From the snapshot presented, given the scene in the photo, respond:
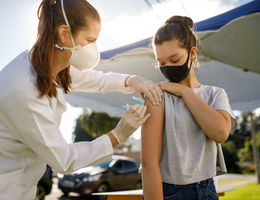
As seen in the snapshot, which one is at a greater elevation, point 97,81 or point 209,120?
point 97,81

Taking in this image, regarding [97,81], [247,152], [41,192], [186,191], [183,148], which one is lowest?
[247,152]

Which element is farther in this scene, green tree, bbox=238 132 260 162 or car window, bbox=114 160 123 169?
green tree, bbox=238 132 260 162

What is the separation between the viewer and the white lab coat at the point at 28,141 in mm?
1142

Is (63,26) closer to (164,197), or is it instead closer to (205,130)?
(205,130)

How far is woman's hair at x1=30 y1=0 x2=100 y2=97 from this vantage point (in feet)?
4.04

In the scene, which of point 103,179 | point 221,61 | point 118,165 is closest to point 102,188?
point 103,179

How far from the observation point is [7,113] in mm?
1173

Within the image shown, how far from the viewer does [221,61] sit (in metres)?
3.42

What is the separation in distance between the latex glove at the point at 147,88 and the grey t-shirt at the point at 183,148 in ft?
0.14

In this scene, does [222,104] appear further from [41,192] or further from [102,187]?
[102,187]

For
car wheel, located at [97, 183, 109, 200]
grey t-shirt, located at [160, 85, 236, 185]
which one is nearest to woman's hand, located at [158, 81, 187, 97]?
grey t-shirt, located at [160, 85, 236, 185]

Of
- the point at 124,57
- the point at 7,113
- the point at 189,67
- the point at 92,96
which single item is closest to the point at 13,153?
the point at 7,113

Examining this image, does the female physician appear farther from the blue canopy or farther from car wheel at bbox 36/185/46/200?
car wheel at bbox 36/185/46/200

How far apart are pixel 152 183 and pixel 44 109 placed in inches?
24.7
